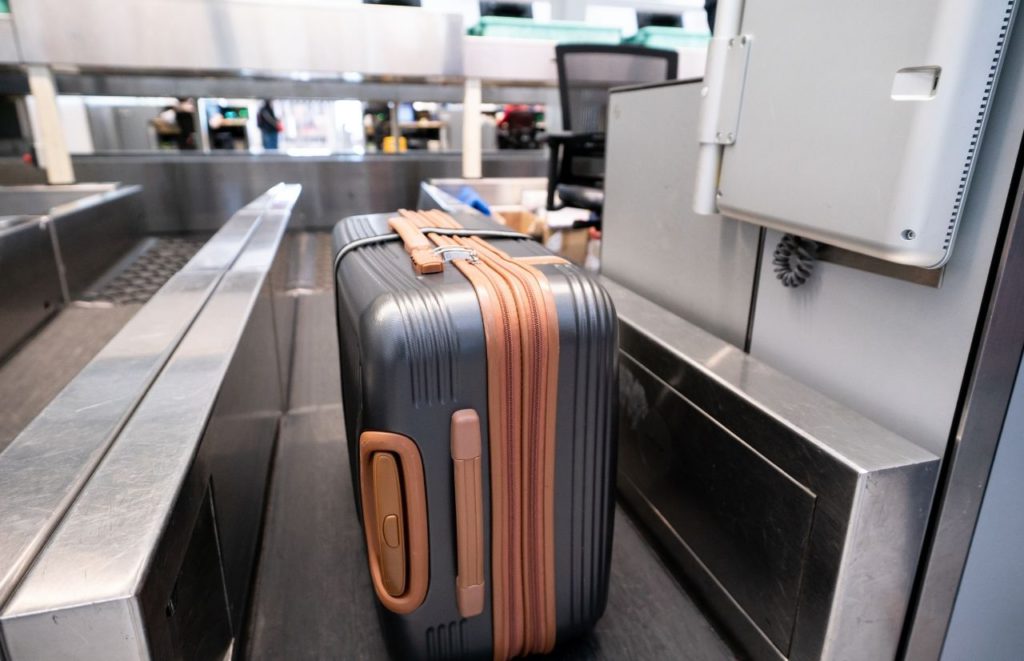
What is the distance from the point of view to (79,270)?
6.94 feet

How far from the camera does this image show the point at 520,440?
23.0 inches

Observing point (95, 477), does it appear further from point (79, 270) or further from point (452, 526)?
point (79, 270)

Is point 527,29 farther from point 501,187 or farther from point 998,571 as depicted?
point 998,571

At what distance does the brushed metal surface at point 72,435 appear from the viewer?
35cm

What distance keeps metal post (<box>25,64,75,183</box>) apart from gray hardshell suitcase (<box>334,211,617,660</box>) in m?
2.97

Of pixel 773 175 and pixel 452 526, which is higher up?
pixel 773 175

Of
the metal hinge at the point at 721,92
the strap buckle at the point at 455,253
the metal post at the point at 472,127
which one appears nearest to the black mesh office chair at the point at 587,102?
the metal post at the point at 472,127

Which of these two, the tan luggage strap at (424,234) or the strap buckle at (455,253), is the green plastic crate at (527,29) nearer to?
the tan luggage strap at (424,234)

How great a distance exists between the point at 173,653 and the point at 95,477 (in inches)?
5.1

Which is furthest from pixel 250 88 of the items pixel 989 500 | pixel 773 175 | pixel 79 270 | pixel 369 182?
pixel 989 500

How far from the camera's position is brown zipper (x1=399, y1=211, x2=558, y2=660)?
545mm

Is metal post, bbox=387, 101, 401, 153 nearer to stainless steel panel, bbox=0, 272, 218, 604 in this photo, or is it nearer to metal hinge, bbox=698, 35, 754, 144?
metal hinge, bbox=698, 35, 754, 144

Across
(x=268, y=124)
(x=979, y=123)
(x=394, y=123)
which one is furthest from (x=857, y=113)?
(x=394, y=123)

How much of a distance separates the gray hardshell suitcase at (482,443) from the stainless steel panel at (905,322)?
0.97 ft
